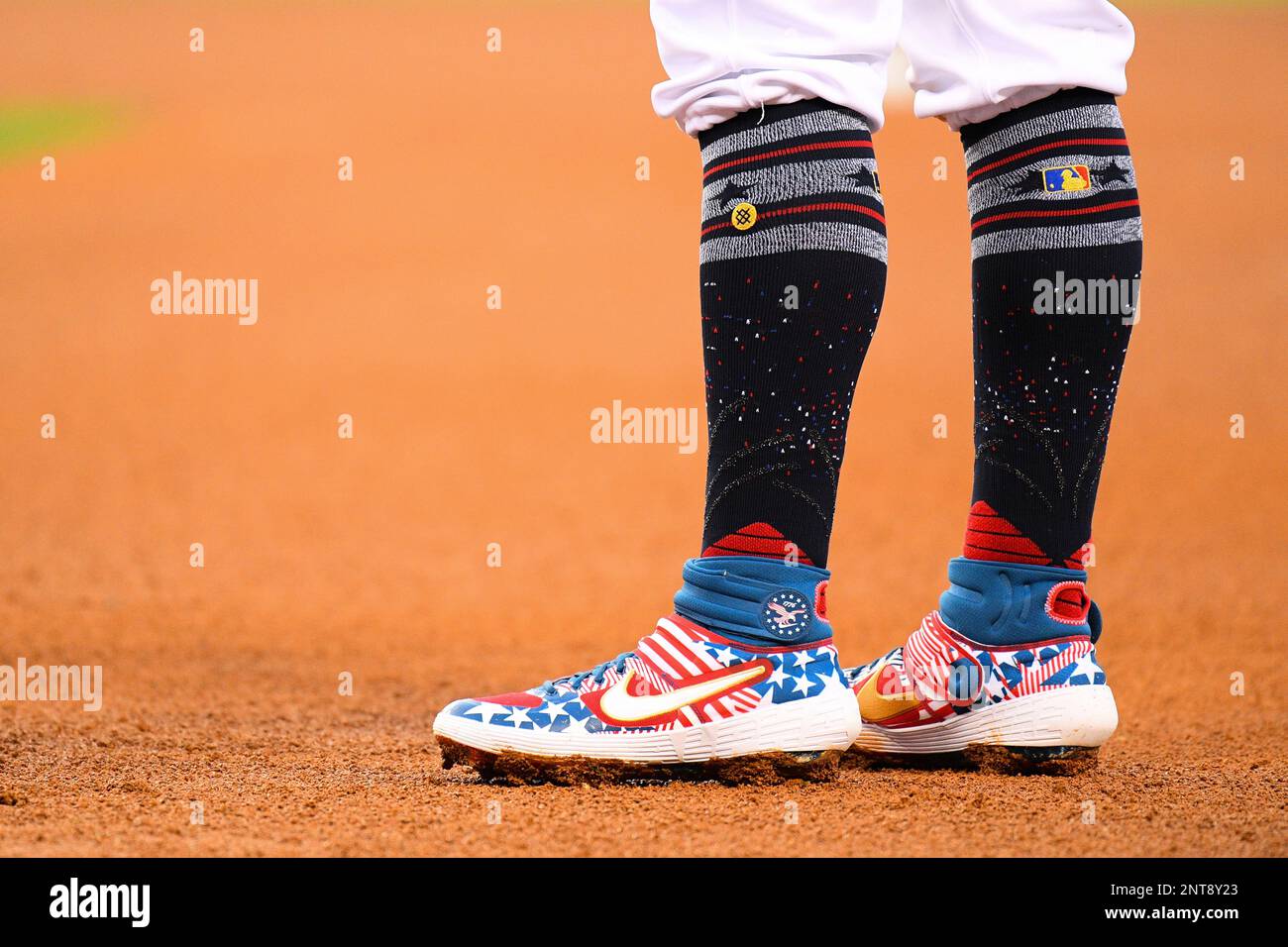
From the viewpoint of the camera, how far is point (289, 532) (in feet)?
11.1

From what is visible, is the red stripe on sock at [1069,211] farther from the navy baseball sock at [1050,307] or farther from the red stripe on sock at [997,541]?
the red stripe on sock at [997,541]

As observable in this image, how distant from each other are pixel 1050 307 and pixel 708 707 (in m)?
0.46

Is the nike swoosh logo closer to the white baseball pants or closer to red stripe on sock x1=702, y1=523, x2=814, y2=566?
red stripe on sock x1=702, y1=523, x2=814, y2=566

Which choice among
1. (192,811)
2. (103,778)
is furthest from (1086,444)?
(103,778)

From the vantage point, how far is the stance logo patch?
107cm

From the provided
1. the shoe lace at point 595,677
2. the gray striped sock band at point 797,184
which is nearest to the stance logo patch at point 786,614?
the shoe lace at point 595,677

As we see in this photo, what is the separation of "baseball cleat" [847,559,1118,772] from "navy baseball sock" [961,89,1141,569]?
1.1 inches

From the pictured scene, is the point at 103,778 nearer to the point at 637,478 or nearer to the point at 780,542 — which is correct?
the point at 780,542

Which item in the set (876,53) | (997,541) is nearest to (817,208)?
(876,53)

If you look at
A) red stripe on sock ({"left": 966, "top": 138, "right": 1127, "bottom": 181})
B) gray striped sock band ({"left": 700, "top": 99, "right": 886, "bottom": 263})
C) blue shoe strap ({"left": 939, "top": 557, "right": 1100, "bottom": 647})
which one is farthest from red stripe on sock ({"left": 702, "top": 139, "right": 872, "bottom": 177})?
blue shoe strap ({"left": 939, "top": 557, "right": 1100, "bottom": 647})

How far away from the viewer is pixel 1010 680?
1.17 meters

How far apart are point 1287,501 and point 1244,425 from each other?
3.10 ft

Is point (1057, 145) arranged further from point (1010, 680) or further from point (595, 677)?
point (595, 677)

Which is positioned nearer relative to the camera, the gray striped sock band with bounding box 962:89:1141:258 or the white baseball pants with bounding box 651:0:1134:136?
the white baseball pants with bounding box 651:0:1134:136
